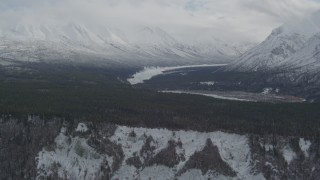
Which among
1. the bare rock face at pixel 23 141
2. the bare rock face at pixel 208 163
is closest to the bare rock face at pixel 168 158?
the bare rock face at pixel 208 163

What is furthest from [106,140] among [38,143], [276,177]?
[276,177]

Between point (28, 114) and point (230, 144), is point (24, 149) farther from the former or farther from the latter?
point (230, 144)

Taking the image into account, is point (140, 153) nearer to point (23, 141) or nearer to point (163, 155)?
point (163, 155)

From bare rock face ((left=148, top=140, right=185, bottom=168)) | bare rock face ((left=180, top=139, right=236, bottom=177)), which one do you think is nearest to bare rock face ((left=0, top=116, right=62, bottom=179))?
bare rock face ((left=148, top=140, right=185, bottom=168))

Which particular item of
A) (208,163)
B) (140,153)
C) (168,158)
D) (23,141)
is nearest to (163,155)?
(168,158)

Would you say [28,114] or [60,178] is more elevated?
[28,114]

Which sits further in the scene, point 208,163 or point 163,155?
point 163,155

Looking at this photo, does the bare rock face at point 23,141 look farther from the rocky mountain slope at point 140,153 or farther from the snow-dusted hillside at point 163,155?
the snow-dusted hillside at point 163,155

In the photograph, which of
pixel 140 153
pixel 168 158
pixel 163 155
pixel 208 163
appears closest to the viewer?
pixel 208 163
